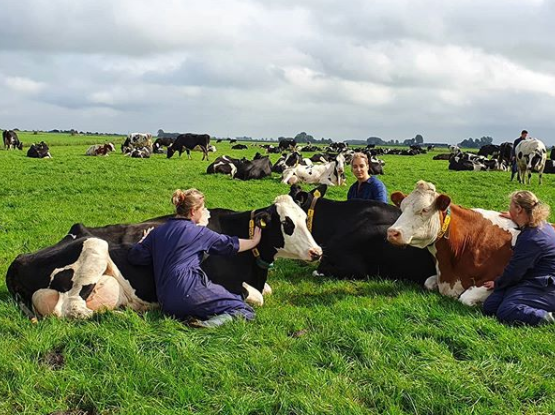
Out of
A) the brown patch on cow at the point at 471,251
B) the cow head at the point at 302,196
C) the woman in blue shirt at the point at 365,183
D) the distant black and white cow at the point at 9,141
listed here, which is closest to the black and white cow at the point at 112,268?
the cow head at the point at 302,196

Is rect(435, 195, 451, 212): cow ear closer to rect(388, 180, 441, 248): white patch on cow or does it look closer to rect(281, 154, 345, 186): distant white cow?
rect(388, 180, 441, 248): white patch on cow

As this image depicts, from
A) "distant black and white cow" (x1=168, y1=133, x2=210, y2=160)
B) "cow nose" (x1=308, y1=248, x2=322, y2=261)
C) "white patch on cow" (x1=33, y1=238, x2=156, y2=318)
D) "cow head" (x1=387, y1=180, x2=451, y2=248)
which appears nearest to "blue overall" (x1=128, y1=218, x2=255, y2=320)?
"white patch on cow" (x1=33, y1=238, x2=156, y2=318)

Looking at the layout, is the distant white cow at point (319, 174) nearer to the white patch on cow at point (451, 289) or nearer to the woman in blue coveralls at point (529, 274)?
the white patch on cow at point (451, 289)

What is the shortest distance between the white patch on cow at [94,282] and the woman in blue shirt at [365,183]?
463 cm

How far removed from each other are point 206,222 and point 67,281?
201 centimetres

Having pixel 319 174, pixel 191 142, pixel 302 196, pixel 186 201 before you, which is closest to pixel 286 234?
pixel 302 196

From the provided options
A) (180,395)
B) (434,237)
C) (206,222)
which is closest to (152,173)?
(206,222)

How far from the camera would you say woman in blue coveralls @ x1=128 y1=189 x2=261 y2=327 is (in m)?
5.28

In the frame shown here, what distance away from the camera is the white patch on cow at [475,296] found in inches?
240

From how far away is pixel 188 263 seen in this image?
5.43 metres

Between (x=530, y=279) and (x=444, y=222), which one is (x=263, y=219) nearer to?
(x=444, y=222)

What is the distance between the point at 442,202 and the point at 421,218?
0.32 metres

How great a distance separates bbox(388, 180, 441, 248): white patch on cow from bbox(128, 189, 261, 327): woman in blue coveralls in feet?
6.70

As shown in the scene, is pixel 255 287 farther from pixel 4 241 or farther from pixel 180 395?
pixel 4 241
